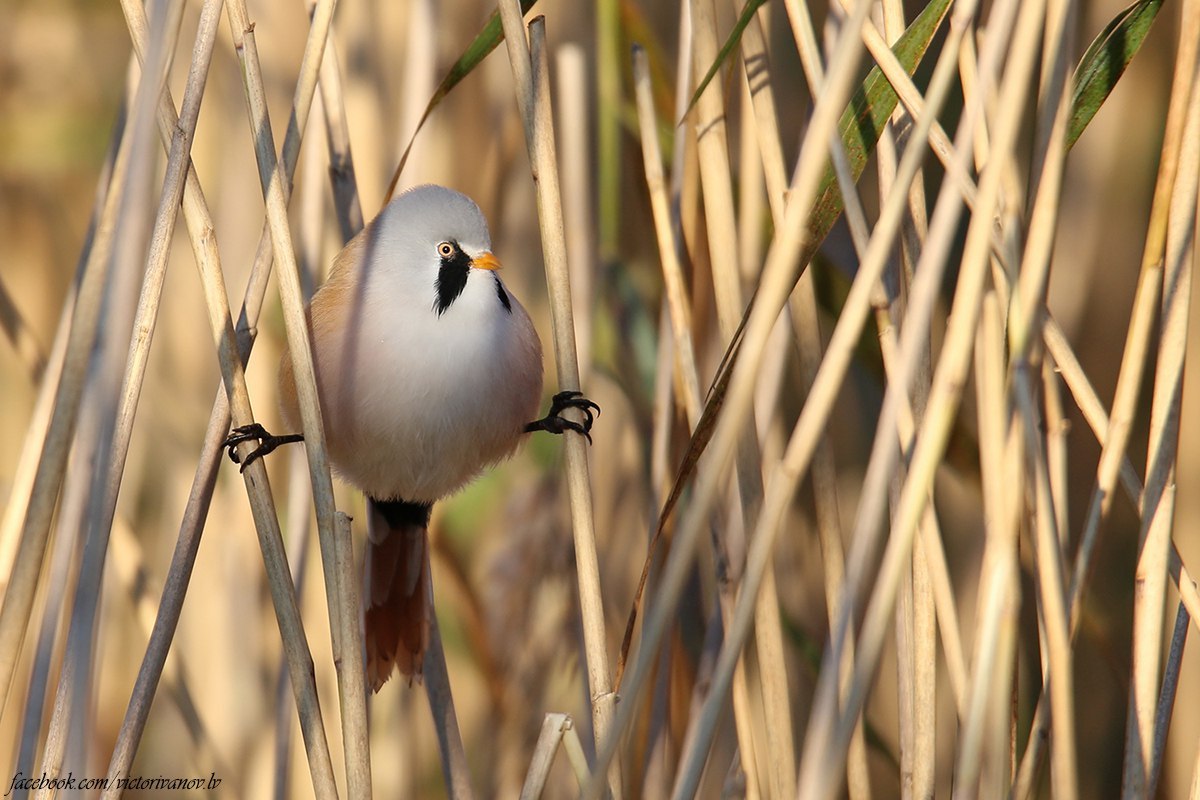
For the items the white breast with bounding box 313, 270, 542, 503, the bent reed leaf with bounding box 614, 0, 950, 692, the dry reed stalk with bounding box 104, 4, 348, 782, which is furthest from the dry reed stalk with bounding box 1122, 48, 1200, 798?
the dry reed stalk with bounding box 104, 4, 348, 782

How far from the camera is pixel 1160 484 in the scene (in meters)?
1.15

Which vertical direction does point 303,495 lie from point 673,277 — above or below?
below

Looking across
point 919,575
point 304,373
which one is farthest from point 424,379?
point 919,575

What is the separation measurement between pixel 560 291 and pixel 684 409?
0.51m

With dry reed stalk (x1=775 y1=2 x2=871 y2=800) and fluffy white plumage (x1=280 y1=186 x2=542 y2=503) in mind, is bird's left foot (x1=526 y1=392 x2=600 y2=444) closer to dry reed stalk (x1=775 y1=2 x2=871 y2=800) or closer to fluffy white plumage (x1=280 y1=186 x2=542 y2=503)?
fluffy white plumage (x1=280 y1=186 x2=542 y2=503)

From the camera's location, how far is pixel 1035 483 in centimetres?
105

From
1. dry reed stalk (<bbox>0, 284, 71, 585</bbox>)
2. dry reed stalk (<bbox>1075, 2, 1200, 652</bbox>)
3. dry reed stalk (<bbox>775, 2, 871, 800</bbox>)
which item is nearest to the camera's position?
dry reed stalk (<bbox>1075, 2, 1200, 652</bbox>)

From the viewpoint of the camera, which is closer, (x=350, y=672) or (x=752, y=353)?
(x=752, y=353)

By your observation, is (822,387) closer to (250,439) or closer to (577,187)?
(250,439)

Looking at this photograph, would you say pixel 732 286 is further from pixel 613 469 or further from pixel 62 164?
pixel 62 164

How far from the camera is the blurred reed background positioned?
901 mm

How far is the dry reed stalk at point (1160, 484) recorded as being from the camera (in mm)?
1113

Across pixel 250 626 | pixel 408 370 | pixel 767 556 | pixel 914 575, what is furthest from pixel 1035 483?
pixel 250 626

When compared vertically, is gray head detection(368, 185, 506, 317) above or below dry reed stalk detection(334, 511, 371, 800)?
above
